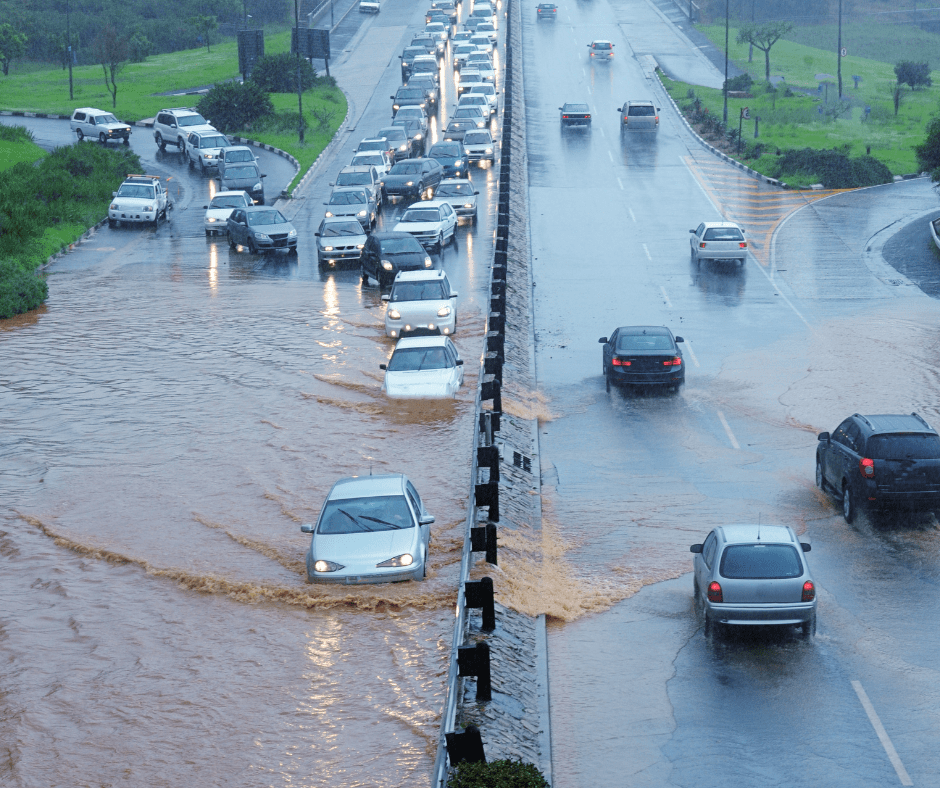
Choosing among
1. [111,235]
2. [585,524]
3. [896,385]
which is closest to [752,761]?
[585,524]

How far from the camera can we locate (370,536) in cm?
1717

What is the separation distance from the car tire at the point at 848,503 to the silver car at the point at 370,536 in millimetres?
6234

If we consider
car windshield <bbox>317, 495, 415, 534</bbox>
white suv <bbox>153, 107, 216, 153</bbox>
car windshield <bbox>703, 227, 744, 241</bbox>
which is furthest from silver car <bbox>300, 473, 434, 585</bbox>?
white suv <bbox>153, 107, 216, 153</bbox>

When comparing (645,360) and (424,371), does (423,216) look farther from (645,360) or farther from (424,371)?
(645,360)

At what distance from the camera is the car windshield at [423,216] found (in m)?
41.7

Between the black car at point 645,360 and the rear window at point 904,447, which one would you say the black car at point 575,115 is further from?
the rear window at point 904,447

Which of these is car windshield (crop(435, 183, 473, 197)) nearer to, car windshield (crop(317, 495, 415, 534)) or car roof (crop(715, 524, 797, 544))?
car windshield (crop(317, 495, 415, 534))

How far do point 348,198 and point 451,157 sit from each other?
27.3 feet

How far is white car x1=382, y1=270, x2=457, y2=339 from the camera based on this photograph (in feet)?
104

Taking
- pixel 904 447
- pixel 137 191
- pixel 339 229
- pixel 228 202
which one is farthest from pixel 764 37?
pixel 904 447

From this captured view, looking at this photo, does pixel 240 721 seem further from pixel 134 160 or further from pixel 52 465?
pixel 134 160

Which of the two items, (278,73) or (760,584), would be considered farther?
(278,73)

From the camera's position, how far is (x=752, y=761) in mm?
12484

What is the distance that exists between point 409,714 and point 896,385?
16615mm
